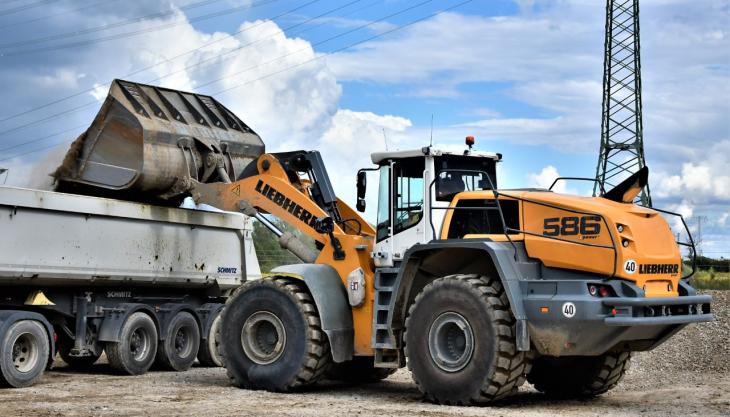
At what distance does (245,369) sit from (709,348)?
927 cm

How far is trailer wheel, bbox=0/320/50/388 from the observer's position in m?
13.9

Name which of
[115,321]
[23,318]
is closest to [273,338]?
[23,318]

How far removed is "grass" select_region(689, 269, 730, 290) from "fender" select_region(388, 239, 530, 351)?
57.5 ft

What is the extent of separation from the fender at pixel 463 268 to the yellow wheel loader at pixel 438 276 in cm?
2

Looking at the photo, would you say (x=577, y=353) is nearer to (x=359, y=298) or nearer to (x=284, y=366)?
(x=359, y=298)

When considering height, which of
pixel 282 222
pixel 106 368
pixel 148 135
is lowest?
pixel 106 368

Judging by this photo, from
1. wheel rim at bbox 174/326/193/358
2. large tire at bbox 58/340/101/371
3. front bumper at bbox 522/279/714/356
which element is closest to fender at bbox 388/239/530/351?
front bumper at bbox 522/279/714/356

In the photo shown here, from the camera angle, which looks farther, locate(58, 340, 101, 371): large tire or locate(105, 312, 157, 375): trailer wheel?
locate(58, 340, 101, 371): large tire

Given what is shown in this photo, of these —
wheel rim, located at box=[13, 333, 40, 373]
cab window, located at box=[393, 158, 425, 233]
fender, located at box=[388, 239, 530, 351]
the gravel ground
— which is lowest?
the gravel ground

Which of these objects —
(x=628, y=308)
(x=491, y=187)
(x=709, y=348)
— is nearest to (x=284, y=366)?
(x=491, y=187)

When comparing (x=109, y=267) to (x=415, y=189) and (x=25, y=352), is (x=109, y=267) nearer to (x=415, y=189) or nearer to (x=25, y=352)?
(x=25, y=352)

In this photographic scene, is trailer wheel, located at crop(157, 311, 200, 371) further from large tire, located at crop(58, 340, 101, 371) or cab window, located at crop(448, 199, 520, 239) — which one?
cab window, located at crop(448, 199, 520, 239)

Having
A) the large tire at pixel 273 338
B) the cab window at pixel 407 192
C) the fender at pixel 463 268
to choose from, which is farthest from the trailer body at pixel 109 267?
the fender at pixel 463 268

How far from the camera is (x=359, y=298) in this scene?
13.4 metres
